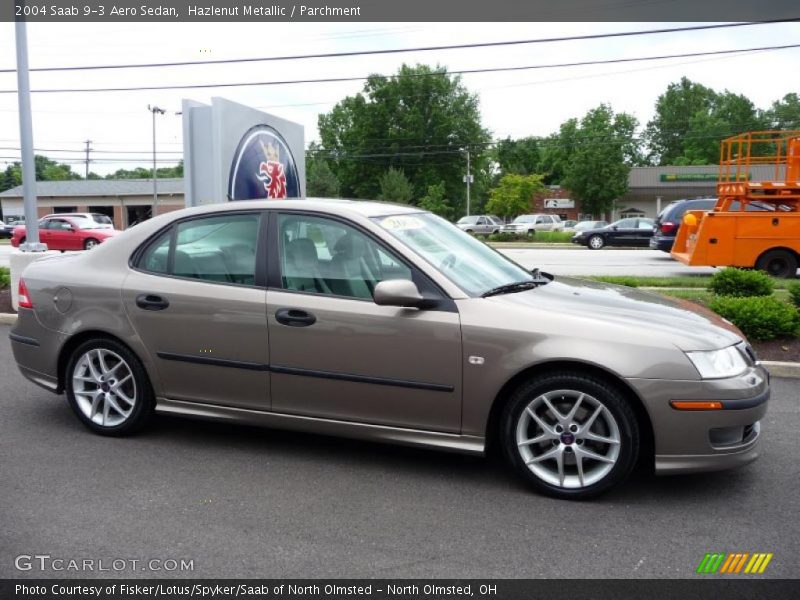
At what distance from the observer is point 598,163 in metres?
61.6

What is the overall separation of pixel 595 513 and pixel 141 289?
3055mm

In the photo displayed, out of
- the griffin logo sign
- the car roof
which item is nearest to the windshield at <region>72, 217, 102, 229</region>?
the griffin logo sign

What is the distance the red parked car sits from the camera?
90.6ft

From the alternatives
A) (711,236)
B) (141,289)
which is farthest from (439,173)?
(141,289)

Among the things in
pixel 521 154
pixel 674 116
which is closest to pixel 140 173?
pixel 521 154

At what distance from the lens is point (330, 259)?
436cm

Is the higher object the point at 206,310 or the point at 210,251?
the point at 210,251

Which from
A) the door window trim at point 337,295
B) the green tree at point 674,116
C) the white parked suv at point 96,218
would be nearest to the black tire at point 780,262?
the door window trim at point 337,295

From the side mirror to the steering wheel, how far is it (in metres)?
0.32

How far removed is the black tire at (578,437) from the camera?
3717mm

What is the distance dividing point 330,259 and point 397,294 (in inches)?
25.4

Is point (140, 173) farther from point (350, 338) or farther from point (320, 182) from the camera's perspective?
point (350, 338)

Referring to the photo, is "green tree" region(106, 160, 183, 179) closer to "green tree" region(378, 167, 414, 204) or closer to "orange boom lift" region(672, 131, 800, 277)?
"green tree" region(378, 167, 414, 204)
